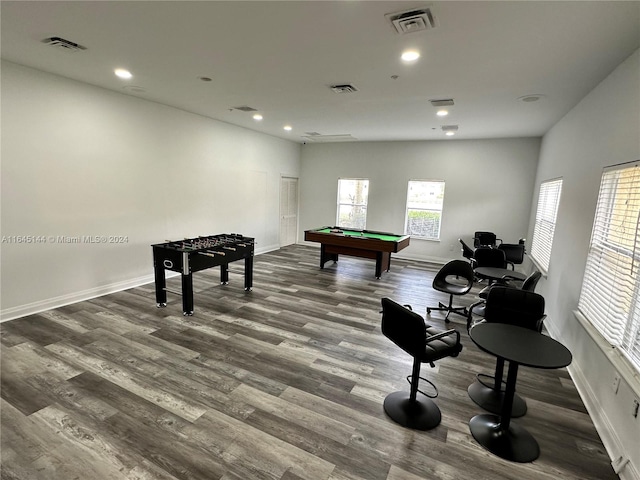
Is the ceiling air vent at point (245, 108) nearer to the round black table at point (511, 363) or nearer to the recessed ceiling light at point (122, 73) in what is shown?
the recessed ceiling light at point (122, 73)

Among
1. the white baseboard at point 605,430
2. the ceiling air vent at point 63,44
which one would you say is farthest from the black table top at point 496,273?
the ceiling air vent at point 63,44

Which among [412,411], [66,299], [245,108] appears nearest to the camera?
[412,411]

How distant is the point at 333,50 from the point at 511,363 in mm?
2971

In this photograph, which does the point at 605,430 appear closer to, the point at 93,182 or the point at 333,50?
the point at 333,50

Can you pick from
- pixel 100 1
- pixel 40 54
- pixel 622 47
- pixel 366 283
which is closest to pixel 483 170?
pixel 366 283

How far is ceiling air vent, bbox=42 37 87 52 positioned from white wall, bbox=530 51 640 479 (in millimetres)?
4965

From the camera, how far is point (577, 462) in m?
2.07

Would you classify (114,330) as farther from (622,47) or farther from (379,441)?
(622,47)

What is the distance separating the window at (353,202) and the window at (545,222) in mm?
3928

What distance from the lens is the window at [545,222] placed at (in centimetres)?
464

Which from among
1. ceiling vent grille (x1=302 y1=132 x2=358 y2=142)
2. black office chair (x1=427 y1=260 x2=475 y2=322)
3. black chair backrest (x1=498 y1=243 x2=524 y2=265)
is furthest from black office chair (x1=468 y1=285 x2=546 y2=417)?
ceiling vent grille (x1=302 y1=132 x2=358 y2=142)

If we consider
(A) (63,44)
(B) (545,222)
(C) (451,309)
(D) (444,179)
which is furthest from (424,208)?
(A) (63,44)

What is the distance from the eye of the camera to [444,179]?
7.51 m

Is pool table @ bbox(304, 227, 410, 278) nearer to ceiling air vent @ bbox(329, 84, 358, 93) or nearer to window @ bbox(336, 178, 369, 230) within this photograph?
window @ bbox(336, 178, 369, 230)
